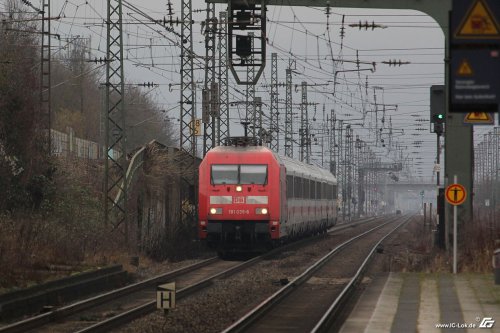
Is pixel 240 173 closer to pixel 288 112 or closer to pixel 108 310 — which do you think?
pixel 108 310

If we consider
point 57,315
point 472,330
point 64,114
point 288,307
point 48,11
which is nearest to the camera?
point 472,330

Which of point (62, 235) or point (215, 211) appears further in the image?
point (215, 211)

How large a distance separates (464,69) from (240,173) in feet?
72.5

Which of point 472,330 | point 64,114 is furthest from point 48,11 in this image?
point 64,114

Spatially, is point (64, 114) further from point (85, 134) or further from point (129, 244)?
point (129, 244)

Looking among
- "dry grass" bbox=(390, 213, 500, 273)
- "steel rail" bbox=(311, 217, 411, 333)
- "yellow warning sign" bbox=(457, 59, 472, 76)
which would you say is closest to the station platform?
"steel rail" bbox=(311, 217, 411, 333)

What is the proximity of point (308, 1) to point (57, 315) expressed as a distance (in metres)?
15.4

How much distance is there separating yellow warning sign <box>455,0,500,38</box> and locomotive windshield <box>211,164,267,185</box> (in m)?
22.0

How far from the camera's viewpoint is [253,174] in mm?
30703

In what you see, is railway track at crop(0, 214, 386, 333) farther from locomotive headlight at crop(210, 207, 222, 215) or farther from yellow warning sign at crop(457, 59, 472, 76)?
yellow warning sign at crop(457, 59, 472, 76)

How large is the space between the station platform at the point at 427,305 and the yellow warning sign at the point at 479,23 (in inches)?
251

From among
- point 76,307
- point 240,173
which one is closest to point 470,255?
point 240,173

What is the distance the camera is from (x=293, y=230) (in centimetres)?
3562

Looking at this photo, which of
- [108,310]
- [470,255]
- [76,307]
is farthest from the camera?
[470,255]
